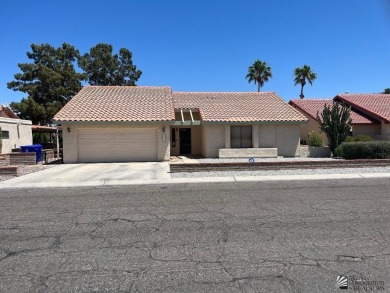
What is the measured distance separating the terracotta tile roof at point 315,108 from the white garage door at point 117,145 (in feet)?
52.1

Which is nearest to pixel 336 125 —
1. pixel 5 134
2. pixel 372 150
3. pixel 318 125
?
pixel 372 150

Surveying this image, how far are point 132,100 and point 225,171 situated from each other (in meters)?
11.9

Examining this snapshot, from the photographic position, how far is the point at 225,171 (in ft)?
47.7

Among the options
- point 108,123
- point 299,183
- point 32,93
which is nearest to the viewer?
point 299,183

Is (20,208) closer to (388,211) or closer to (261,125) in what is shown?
(388,211)

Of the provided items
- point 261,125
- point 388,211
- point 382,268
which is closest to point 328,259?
point 382,268

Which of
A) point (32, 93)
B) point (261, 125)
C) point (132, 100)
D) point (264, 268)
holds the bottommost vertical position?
point (264, 268)

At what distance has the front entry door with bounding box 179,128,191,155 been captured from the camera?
24.8 meters

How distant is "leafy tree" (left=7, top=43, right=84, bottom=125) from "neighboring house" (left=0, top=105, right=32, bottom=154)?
36.0 feet

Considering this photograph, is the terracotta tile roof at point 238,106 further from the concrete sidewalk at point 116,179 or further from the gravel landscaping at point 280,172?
the concrete sidewalk at point 116,179

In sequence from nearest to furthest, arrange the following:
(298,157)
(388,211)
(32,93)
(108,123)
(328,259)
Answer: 1. (328,259)
2. (388,211)
3. (108,123)
4. (298,157)
5. (32,93)

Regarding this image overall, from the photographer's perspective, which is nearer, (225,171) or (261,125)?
(225,171)

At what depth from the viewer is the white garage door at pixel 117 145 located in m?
20.1

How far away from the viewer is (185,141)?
981 inches
